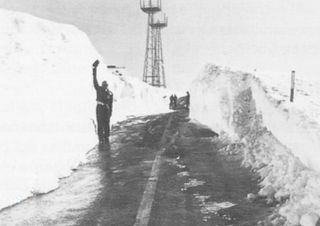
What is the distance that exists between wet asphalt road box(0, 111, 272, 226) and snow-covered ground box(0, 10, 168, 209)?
1.82 ft

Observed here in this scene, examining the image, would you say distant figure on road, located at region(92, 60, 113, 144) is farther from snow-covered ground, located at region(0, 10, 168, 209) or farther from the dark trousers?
snow-covered ground, located at region(0, 10, 168, 209)

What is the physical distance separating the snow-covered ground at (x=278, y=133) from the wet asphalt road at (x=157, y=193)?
0.38 meters

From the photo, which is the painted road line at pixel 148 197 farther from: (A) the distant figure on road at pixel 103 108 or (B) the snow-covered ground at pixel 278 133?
(A) the distant figure on road at pixel 103 108

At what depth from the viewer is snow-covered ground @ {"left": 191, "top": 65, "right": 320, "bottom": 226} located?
5992mm

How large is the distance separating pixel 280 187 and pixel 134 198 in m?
2.19

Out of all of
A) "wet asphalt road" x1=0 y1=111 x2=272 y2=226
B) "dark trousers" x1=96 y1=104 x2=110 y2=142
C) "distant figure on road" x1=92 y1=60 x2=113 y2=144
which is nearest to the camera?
"wet asphalt road" x1=0 y1=111 x2=272 y2=226

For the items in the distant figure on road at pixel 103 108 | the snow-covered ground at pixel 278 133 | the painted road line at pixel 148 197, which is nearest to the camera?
the snow-covered ground at pixel 278 133

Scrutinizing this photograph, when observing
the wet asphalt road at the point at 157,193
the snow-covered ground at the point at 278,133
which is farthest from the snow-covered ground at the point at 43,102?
the snow-covered ground at the point at 278,133

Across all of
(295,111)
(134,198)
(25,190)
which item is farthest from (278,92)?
(25,190)

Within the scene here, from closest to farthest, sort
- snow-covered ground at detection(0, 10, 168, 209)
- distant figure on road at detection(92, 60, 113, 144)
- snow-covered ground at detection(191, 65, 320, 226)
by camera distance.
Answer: snow-covered ground at detection(191, 65, 320, 226) < snow-covered ground at detection(0, 10, 168, 209) < distant figure on road at detection(92, 60, 113, 144)

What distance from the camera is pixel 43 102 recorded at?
21.9 meters

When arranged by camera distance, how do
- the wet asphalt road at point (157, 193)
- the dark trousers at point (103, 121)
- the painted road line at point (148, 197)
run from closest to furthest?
the painted road line at point (148, 197) → the wet asphalt road at point (157, 193) → the dark trousers at point (103, 121)

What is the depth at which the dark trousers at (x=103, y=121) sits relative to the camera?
13.6 m

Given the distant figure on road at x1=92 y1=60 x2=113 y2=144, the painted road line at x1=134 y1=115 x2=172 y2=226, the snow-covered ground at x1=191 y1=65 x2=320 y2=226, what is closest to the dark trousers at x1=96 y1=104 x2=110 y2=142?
the distant figure on road at x1=92 y1=60 x2=113 y2=144
